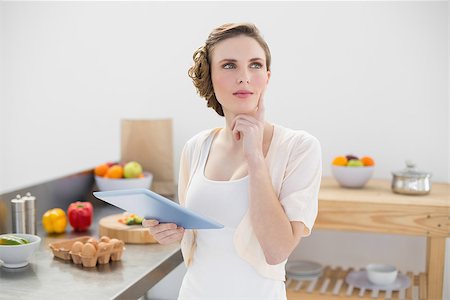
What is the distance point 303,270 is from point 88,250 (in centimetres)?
115

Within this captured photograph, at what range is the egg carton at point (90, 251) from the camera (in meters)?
1.94

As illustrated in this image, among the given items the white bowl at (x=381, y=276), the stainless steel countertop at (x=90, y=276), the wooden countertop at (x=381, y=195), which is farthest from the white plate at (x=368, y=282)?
the stainless steel countertop at (x=90, y=276)

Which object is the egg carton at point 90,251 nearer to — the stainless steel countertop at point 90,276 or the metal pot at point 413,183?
the stainless steel countertop at point 90,276

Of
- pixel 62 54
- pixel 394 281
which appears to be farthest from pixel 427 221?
pixel 62 54

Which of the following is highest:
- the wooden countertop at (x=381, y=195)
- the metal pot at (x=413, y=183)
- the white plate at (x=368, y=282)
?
the metal pot at (x=413, y=183)

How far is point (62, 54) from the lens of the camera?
3.33m

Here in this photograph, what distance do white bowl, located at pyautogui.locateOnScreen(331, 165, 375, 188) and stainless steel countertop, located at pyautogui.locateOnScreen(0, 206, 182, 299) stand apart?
84cm

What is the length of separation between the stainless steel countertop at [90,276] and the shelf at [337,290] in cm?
65

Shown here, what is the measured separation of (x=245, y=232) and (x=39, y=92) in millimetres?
2244

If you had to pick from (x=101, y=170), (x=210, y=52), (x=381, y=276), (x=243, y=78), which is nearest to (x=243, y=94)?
(x=243, y=78)

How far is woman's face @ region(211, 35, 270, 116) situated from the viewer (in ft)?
5.06

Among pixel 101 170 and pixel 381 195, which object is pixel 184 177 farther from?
pixel 101 170

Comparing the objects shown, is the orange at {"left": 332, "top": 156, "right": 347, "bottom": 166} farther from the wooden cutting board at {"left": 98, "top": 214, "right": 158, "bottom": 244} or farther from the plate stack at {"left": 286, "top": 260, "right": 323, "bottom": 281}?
the wooden cutting board at {"left": 98, "top": 214, "right": 158, "bottom": 244}

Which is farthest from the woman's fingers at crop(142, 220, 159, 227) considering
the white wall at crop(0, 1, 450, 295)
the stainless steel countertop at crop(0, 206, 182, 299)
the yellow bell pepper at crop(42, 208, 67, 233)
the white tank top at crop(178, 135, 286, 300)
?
the white wall at crop(0, 1, 450, 295)
